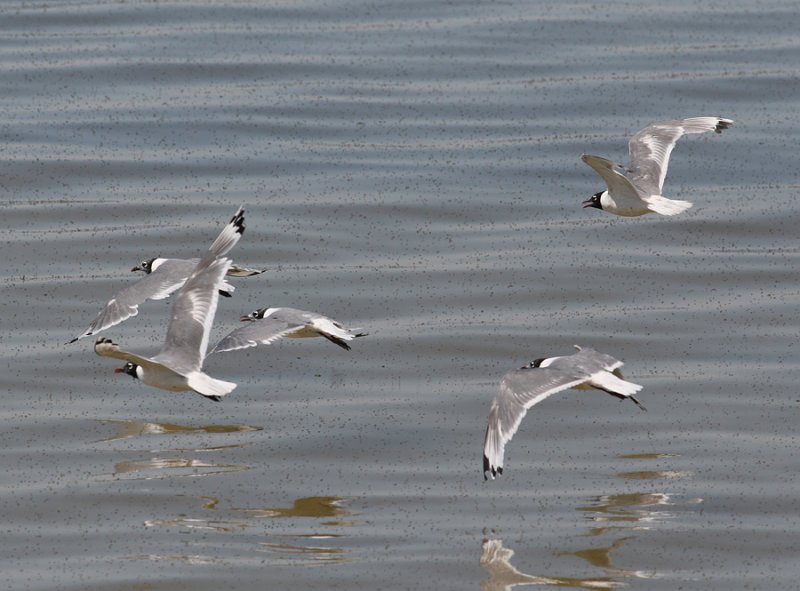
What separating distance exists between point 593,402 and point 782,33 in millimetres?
17549

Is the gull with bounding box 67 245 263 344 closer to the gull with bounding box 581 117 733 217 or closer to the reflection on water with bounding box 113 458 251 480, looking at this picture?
the reflection on water with bounding box 113 458 251 480

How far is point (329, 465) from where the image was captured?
13797 mm

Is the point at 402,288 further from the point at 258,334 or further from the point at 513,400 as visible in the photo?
the point at 513,400

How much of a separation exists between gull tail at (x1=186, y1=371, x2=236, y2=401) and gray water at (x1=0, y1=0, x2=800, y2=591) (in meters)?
0.73

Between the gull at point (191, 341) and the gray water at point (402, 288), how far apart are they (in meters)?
0.73

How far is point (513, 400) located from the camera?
517 inches

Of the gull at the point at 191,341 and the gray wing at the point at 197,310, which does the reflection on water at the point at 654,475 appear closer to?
the gull at the point at 191,341

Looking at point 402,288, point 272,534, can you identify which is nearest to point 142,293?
point 402,288

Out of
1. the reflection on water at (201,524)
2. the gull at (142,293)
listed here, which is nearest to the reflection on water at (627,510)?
the reflection on water at (201,524)

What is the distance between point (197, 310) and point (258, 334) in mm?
815

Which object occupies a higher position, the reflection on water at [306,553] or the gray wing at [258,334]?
the gray wing at [258,334]

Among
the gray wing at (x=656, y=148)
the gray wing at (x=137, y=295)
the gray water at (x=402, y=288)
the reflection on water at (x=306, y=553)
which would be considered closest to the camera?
the reflection on water at (x=306, y=553)

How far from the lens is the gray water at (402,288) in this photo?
1231 centimetres

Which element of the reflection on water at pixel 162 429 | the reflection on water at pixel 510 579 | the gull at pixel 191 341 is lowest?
the reflection on water at pixel 162 429
